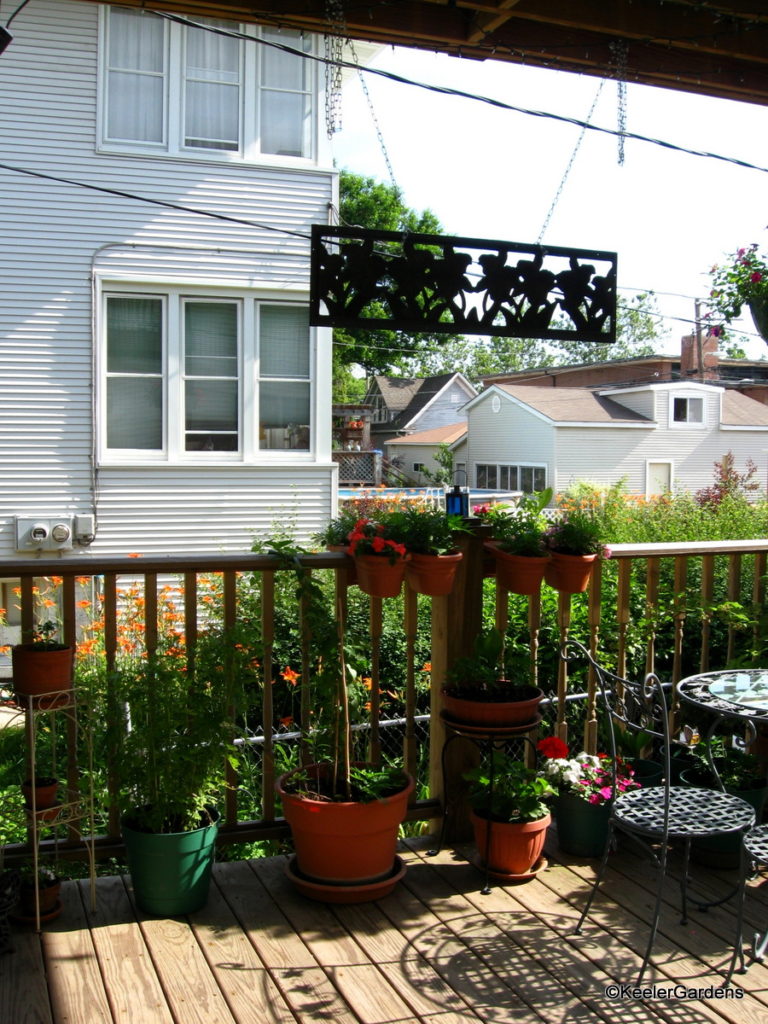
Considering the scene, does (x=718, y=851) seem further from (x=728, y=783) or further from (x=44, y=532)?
(x=44, y=532)

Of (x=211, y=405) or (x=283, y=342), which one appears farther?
(x=283, y=342)

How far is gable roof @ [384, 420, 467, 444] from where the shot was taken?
92.7 feet

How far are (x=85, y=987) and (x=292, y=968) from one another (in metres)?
0.47

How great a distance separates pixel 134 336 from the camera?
29.0 ft

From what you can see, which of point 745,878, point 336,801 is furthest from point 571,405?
point 745,878

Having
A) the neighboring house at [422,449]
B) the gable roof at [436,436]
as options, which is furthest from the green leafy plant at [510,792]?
the gable roof at [436,436]

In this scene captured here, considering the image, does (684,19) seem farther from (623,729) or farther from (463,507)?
(623,729)

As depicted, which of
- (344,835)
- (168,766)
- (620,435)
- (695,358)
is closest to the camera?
(168,766)

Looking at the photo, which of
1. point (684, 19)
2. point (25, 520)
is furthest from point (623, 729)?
point (25, 520)

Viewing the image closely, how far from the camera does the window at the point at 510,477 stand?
23.1m

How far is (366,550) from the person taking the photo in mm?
2643

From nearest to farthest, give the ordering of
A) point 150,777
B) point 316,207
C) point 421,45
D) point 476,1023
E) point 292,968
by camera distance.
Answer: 1. point 476,1023
2. point 292,968
3. point 150,777
4. point 421,45
5. point 316,207

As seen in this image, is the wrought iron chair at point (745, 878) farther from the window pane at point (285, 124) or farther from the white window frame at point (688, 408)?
the white window frame at point (688, 408)

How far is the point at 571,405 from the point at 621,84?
20.2 metres
